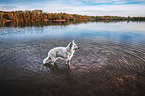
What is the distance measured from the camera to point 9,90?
6.68 m

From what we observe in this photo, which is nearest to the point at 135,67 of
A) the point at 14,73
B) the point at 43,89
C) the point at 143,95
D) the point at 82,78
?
the point at 143,95

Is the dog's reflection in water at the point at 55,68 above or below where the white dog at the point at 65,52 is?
below

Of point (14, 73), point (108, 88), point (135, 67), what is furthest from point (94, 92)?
point (14, 73)

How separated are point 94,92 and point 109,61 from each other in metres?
5.65

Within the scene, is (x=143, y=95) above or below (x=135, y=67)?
below

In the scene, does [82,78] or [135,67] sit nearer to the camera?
[82,78]

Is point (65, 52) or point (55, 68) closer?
point (65, 52)

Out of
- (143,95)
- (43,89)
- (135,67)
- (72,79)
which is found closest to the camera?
(143,95)

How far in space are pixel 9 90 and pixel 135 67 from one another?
36.9ft

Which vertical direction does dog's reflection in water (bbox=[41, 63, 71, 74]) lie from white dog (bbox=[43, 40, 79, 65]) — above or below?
below

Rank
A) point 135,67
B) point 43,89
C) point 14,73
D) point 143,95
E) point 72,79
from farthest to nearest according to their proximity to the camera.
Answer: point 135,67
point 14,73
point 72,79
point 43,89
point 143,95

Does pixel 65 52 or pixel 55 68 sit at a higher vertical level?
pixel 65 52

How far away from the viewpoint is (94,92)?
21.7ft

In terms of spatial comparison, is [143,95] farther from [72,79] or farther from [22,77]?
[22,77]
